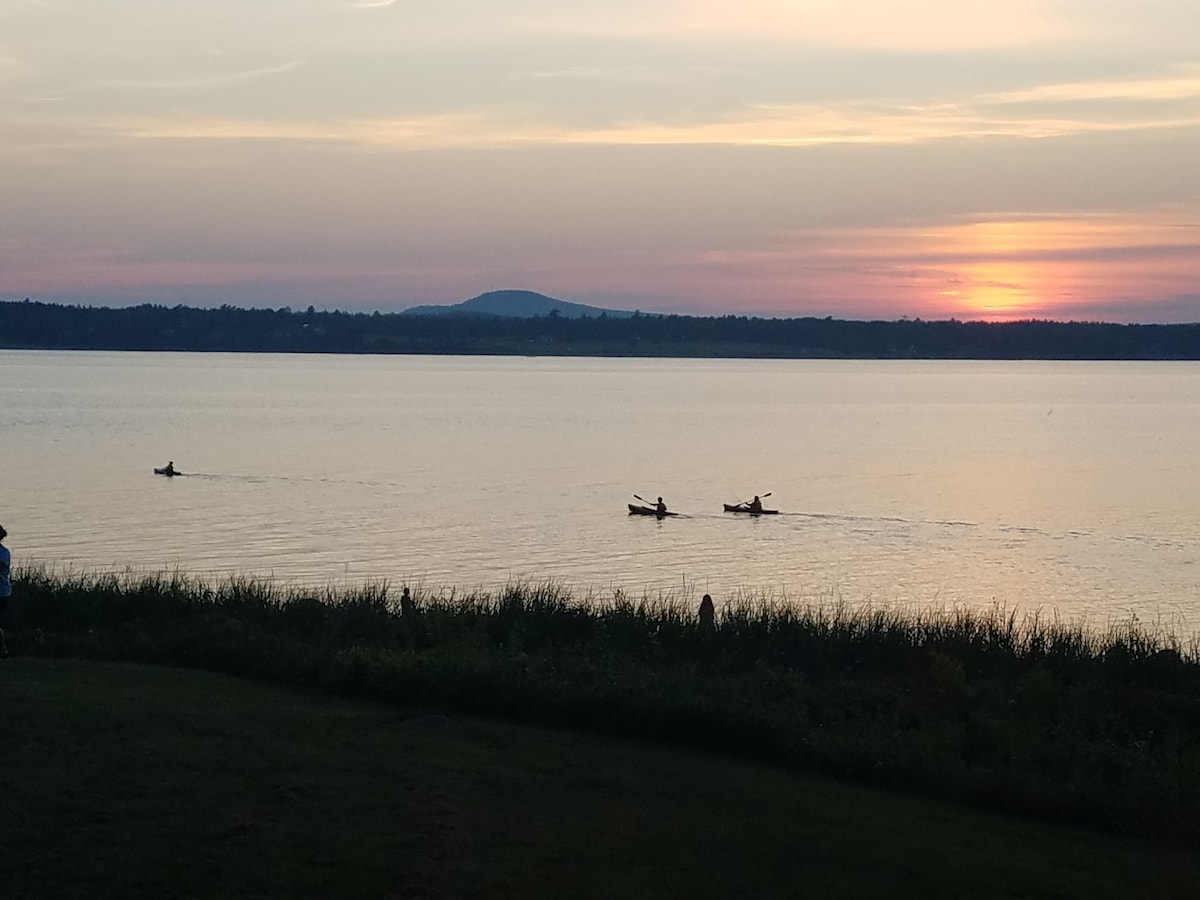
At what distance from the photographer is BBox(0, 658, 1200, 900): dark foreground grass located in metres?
7.61

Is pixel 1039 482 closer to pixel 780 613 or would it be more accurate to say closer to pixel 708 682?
pixel 780 613

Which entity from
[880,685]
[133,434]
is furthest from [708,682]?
[133,434]

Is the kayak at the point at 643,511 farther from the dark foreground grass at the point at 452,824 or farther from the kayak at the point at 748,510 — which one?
the dark foreground grass at the point at 452,824

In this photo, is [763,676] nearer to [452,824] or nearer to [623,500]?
[452,824]

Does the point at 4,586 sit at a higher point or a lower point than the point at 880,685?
higher

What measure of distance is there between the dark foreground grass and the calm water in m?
20.3

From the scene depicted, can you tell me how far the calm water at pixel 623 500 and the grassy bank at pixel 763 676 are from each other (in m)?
11.1

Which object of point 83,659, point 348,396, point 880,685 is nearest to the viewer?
point 83,659

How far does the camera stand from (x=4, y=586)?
48.3 feet

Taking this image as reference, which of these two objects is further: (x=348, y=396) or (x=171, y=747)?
(x=348, y=396)

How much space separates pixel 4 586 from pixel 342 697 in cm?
451

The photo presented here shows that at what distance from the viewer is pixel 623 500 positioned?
54.0 m

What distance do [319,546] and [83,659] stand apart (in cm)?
2442

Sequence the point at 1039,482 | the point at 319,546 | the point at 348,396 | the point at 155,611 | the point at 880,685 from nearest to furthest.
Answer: the point at 880,685
the point at 155,611
the point at 319,546
the point at 1039,482
the point at 348,396
